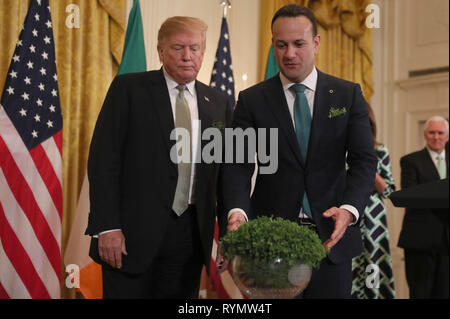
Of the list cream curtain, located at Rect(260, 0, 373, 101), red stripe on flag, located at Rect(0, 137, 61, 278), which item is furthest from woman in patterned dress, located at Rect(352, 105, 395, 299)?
red stripe on flag, located at Rect(0, 137, 61, 278)

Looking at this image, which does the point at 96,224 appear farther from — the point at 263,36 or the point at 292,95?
the point at 263,36

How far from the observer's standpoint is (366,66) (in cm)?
722

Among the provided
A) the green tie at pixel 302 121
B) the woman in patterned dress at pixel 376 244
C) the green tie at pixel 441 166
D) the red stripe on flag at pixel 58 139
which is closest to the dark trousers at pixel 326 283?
the green tie at pixel 302 121

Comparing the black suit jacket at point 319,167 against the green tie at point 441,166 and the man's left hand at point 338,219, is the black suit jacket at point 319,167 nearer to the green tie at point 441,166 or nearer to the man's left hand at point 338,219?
the man's left hand at point 338,219

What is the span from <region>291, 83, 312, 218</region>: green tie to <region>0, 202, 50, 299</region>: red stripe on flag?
2581mm

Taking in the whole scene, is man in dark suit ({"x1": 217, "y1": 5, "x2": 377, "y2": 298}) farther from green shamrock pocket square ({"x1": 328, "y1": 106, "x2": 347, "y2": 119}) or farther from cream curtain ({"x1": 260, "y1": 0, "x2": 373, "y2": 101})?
cream curtain ({"x1": 260, "y1": 0, "x2": 373, "y2": 101})

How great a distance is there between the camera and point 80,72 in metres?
4.56

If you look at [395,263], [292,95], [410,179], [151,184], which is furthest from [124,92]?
[395,263]

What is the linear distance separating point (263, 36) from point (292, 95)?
13.9 feet

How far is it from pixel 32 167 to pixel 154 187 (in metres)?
1.94

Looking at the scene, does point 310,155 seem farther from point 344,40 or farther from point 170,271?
point 344,40

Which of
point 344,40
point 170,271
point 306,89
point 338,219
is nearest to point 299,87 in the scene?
point 306,89

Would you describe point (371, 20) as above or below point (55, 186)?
above
